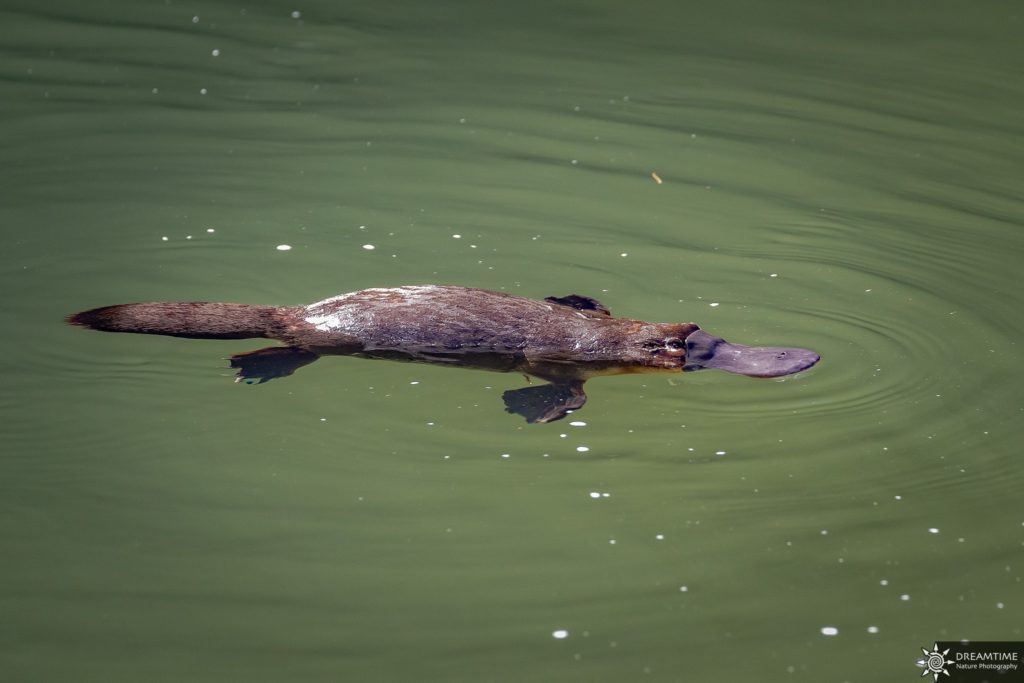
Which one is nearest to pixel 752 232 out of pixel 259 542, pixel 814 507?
pixel 814 507

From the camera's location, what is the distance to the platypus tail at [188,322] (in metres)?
4.30

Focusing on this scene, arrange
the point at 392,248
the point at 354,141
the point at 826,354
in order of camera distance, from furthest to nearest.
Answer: the point at 354,141, the point at 392,248, the point at 826,354

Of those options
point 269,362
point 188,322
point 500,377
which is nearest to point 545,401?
point 500,377

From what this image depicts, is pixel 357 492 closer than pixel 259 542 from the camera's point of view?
No

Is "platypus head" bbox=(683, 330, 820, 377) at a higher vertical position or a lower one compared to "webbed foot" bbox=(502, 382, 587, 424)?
higher

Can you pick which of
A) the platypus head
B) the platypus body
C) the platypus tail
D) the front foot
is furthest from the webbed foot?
the platypus tail

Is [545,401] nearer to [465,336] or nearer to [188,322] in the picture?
[465,336]

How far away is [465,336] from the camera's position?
4.13 meters

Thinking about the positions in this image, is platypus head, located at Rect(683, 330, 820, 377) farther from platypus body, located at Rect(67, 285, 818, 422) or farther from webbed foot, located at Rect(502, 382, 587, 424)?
webbed foot, located at Rect(502, 382, 587, 424)

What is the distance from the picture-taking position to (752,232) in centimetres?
590

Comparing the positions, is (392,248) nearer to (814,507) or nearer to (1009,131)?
(814,507)

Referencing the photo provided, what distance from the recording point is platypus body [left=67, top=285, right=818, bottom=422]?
414 centimetres

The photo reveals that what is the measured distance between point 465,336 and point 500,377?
29 centimetres

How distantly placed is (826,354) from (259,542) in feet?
7.87
